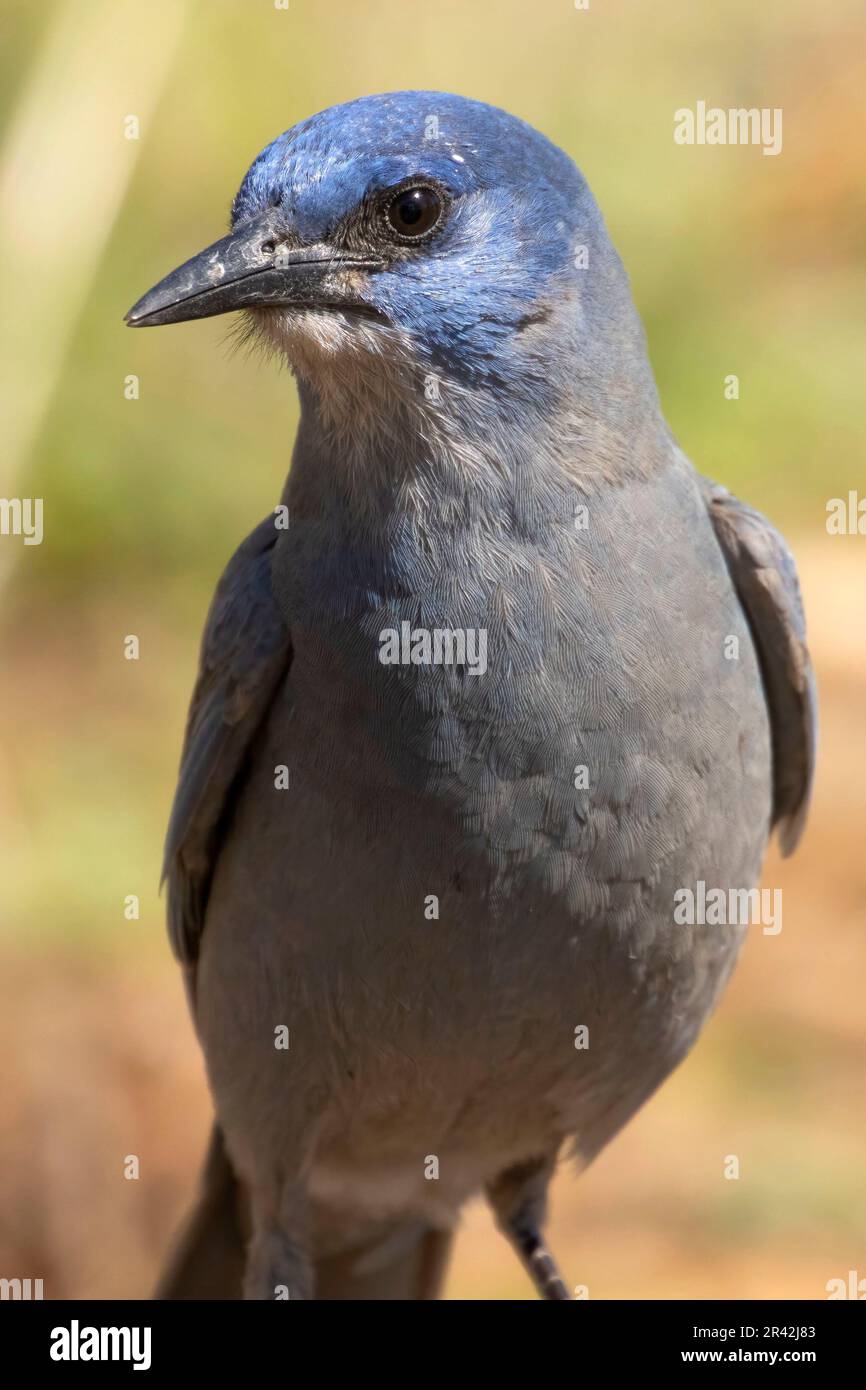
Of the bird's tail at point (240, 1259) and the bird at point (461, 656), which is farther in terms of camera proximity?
the bird's tail at point (240, 1259)

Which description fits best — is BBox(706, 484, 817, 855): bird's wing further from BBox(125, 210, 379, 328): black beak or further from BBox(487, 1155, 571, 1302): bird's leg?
BBox(487, 1155, 571, 1302): bird's leg

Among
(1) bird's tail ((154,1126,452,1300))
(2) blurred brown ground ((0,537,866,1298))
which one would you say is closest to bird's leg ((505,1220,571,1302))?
(1) bird's tail ((154,1126,452,1300))

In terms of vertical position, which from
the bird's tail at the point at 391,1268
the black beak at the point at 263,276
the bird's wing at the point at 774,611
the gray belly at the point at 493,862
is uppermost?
the black beak at the point at 263,276

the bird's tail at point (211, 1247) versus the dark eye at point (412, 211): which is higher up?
the dark eye at point (412, 211)

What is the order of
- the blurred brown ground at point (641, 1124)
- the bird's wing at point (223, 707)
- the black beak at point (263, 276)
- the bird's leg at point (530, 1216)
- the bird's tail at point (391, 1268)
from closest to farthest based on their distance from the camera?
the black beak at point (263, 276), the bird's wing at point (223, 707), the bird's leg at point (530, 1216), the bird's tail at point (391, 1268), the blurred brown ground at point (641, 1124)

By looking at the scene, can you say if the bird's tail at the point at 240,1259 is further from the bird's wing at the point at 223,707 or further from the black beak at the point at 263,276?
the black beak at the point at 263,276

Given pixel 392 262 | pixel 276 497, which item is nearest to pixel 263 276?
pixel 392 262

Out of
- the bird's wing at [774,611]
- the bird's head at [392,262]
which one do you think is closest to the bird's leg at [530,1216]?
the bird's wing at [774,611]

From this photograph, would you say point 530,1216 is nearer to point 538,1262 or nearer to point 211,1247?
point 538,1262
